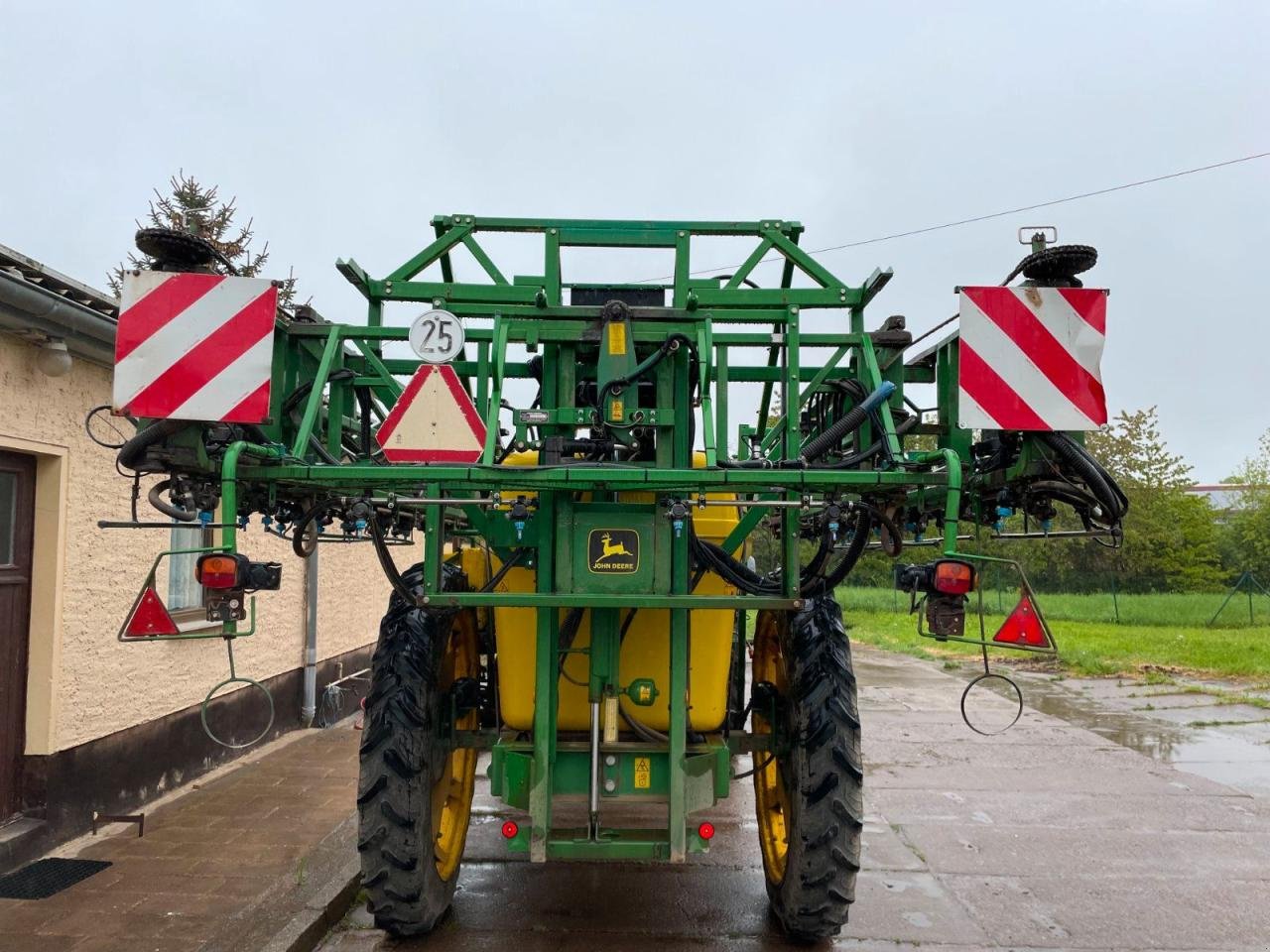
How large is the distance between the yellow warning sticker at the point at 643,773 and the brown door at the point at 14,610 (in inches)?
138

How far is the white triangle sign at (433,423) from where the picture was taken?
318cm

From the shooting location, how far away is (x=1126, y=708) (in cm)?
1054

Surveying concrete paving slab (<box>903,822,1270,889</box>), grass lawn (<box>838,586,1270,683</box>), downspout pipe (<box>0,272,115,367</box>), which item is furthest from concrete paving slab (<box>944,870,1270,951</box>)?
downspout pipe (<box>0,272,115,367</box>)

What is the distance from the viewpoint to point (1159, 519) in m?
27.5

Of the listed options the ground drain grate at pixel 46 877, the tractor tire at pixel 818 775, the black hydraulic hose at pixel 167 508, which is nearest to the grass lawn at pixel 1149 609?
the tractor tire at pixel 818 775

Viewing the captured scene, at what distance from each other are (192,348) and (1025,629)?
296 centimetres

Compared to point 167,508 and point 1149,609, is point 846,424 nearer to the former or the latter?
point 167,508

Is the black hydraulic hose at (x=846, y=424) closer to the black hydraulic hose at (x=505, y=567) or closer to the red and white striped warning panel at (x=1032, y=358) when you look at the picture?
the red and white striped warning panel at (x=1032, y=358)

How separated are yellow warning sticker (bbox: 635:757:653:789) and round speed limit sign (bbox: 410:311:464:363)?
1.74 metres

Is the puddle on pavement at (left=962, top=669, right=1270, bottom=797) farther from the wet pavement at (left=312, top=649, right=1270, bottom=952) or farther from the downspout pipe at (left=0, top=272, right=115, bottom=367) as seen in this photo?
the downspout pipe at (left=0, top=272, right=115, bottom=367)

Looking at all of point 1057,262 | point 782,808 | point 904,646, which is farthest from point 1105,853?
point 904,646

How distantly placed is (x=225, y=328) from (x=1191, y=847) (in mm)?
6011

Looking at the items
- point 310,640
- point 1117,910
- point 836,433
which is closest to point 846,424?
point 836,433

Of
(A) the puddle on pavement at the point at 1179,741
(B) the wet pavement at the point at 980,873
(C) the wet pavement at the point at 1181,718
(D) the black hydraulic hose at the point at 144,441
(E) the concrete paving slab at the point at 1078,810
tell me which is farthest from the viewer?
(C) the wet pavement at the point at 1181,718
